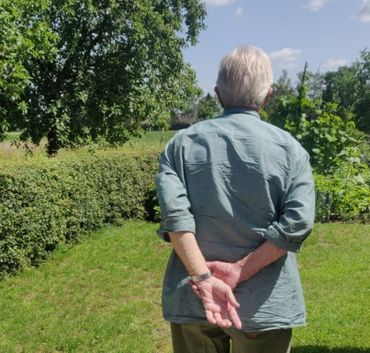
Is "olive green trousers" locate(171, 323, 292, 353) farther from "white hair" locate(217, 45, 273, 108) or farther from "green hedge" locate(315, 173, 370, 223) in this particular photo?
"green hedge" locate(315, 173, 370, 223)

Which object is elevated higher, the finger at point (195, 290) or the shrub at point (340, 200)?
the finger at point (195, 290)

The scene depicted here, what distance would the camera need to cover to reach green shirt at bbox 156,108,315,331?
1.98 meters

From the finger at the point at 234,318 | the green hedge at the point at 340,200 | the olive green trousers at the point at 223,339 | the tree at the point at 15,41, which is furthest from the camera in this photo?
the green hedge at the point at 340,200

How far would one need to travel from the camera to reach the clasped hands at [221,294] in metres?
1.95

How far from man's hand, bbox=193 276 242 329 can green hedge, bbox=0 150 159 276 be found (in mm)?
5047

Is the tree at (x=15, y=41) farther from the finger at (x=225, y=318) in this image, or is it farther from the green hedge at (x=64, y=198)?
the finger at (x=225, y=318)

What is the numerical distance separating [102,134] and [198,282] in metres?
13.1

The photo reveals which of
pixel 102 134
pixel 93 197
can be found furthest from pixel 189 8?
pixel 93 197

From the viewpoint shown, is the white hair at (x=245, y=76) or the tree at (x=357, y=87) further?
the tree at (x=357, y=87)

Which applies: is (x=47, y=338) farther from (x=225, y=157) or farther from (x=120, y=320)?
(x=225, y=157)

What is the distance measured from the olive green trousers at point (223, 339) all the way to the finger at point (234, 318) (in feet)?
0.32

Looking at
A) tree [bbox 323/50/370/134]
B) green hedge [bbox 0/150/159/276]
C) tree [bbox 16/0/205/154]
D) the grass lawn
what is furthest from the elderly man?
tree [bbox 323/50/370/134]

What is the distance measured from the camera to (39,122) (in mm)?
13383

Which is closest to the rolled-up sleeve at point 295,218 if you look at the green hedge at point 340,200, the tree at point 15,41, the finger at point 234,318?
the finger at point 234,318
